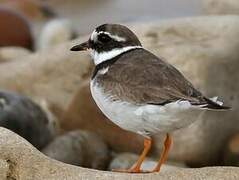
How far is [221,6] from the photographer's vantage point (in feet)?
38.7

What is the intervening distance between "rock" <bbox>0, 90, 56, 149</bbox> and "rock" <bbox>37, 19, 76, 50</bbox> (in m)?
4.77

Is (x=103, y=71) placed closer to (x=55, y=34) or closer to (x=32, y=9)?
(x=55, y=34)

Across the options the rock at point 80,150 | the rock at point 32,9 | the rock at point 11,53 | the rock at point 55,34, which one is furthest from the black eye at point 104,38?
the rock at point 32,9

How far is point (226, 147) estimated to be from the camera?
8031 mm

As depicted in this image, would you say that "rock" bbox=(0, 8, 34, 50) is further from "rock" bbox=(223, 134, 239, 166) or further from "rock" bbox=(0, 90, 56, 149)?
"rock" bbox=(223, 134, 239, 166)

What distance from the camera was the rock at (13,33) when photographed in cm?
1302

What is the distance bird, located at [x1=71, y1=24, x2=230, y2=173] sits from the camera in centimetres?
548

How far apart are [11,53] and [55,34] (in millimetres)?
1181

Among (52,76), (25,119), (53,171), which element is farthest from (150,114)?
(52,76)

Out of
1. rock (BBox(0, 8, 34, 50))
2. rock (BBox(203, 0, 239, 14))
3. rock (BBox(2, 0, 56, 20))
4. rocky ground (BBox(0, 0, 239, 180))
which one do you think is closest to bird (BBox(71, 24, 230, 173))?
rocky ground (BBox(0, 0, 239, 180))

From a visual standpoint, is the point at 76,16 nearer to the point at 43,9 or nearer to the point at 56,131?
the point at 43,9

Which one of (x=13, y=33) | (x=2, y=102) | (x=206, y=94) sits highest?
(x=206, y=94)

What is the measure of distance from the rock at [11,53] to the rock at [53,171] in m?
6.43

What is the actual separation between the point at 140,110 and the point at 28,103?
109 inches
